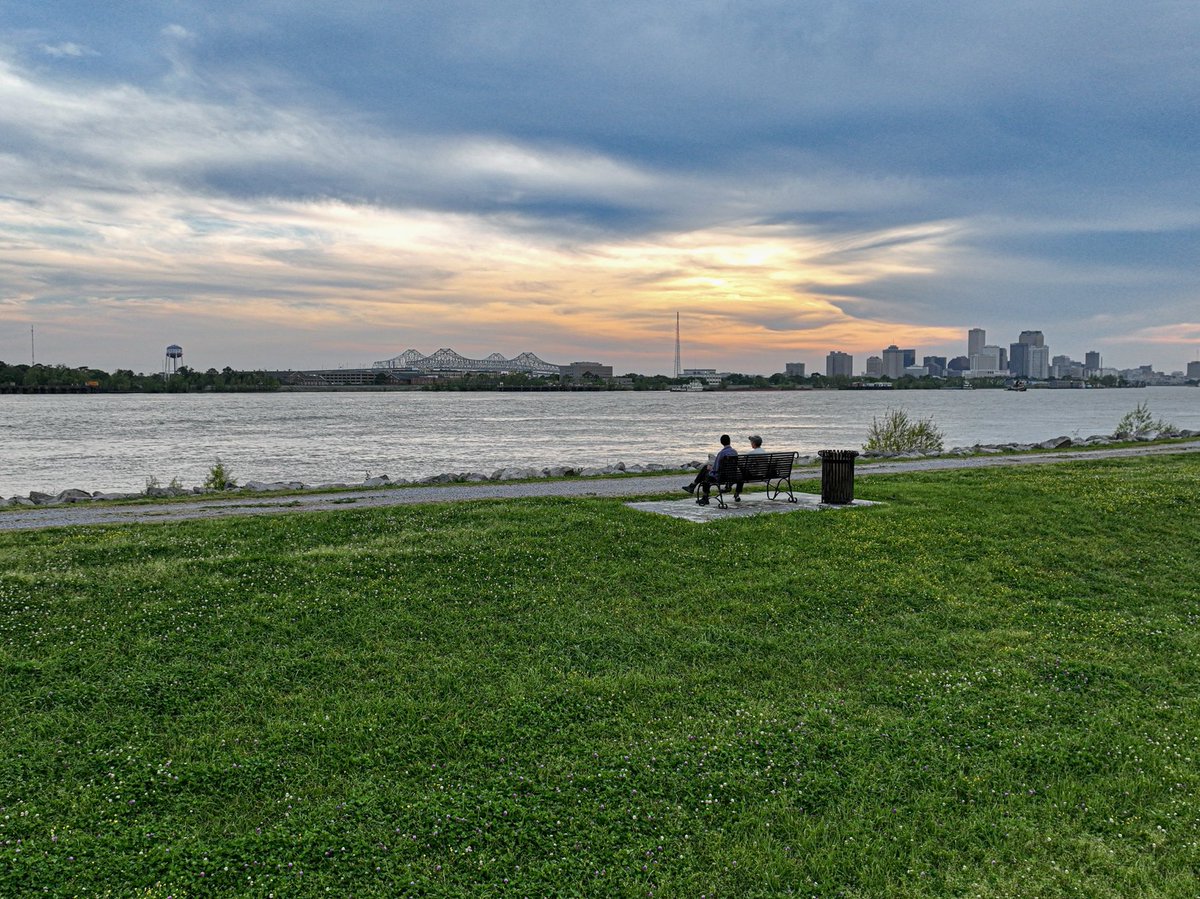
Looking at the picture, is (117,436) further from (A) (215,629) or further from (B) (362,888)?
(B) (362,888)

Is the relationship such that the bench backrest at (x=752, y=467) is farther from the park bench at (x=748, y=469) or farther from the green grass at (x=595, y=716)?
the green grass at (x=595, y=716)

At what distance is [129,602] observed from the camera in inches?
340

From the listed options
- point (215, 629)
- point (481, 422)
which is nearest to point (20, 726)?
point (215, 629)

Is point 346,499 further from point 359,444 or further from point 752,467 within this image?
point 359,444

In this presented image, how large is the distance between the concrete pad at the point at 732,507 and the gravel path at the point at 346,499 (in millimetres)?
1610

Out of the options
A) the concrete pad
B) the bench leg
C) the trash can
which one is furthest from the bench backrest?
the trash can

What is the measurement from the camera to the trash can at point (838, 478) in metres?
14.0

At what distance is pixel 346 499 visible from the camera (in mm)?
16484

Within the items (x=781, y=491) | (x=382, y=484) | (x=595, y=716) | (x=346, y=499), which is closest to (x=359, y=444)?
(x=382, y=484)

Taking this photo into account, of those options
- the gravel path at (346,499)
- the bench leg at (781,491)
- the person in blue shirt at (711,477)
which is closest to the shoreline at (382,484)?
the gravel path at (346,499)

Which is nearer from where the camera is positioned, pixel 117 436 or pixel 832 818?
pixel 832 818

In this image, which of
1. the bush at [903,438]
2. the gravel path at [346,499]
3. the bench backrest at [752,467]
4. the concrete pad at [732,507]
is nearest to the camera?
the concrete pad at [732,507]

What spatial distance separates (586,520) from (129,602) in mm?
6013

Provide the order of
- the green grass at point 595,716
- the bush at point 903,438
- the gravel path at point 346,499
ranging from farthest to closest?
1. the bush at point 903,438
2. the gravel path at point 346,499
3. the green grass at point 595,716
